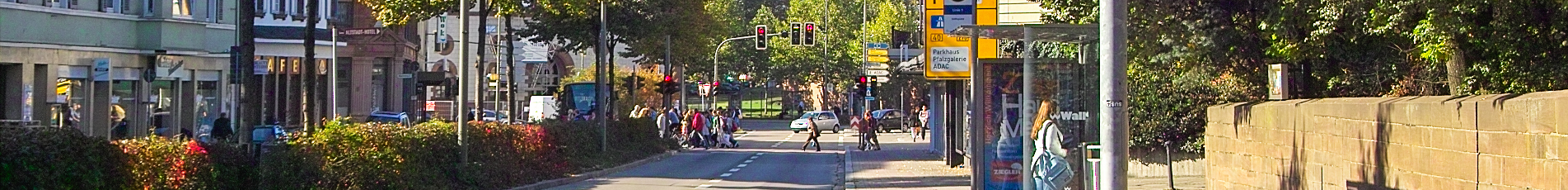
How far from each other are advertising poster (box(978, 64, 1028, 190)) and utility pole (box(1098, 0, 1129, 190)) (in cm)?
357

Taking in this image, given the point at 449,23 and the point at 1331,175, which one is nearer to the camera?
the point at 1331,175

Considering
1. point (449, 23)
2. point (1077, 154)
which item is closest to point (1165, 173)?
point (1077, 154)

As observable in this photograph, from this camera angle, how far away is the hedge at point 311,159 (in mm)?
9680

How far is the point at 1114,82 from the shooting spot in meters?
8.50

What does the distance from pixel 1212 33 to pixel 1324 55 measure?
831 mm

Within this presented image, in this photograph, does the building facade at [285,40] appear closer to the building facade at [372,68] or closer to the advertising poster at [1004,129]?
the building facade at [372,68]

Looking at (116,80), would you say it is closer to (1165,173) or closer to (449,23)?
(1165,173)

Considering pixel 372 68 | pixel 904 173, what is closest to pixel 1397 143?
pixel 904 173

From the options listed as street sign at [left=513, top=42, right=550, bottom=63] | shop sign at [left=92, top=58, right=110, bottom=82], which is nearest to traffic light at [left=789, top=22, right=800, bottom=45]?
street sign at [left=513, top=42, right=550, bottom=63]

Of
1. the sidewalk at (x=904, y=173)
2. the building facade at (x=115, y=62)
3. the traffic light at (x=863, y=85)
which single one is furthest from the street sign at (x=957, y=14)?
the traffic light at (x=863, y=85)

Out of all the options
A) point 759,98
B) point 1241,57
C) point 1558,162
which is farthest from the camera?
point 759,98

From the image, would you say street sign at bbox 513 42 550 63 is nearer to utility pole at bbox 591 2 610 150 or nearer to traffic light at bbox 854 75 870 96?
traffic light at bbox 854 75 870 96

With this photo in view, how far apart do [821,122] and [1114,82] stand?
5048cm

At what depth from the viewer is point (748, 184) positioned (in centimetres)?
1995
